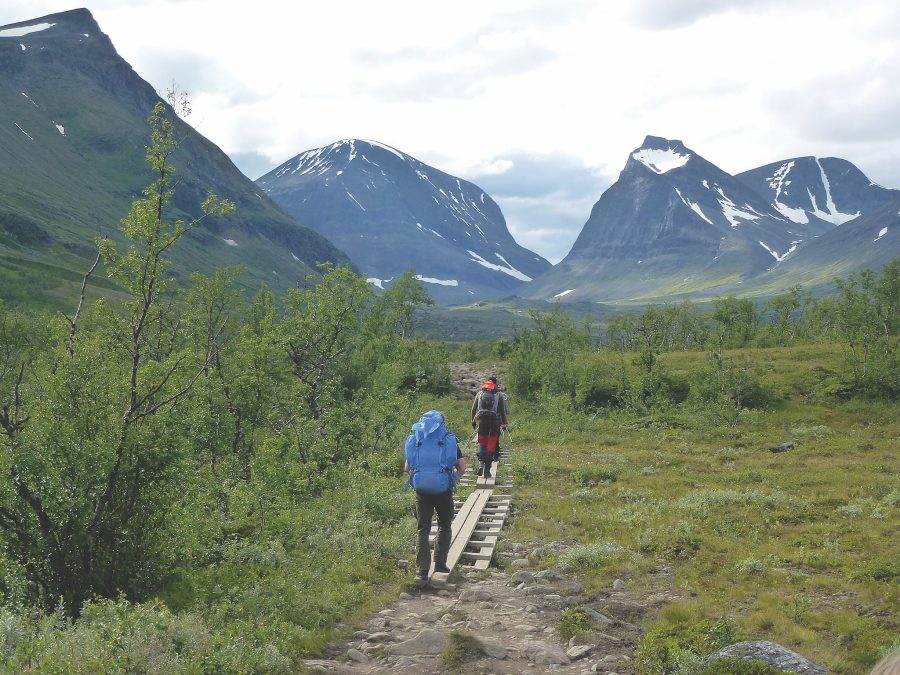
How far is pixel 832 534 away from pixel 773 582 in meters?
4.48

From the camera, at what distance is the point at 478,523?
1678 cm

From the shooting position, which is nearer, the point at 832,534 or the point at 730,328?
the point at 832,534

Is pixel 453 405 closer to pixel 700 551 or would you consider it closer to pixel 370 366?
pixel 370 366

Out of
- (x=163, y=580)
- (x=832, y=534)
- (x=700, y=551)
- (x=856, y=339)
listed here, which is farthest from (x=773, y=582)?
(x=856, y=339)

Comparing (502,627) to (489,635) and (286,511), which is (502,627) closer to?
(489,635)

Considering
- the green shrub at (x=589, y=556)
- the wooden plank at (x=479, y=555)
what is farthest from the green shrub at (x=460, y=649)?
the wooden plank at (x=479, y=555)

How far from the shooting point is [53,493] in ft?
31.8

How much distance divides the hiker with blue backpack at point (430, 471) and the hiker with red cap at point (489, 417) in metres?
8.32

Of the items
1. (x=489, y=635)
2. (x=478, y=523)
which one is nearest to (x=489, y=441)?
(x=478, y=523)

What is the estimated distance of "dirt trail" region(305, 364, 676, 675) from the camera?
8.98 meters

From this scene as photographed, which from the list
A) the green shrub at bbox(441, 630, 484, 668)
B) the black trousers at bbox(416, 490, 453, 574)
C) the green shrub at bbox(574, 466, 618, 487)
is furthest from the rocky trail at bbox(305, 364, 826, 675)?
the green shrub at bbox(574, 466, 618, 487)

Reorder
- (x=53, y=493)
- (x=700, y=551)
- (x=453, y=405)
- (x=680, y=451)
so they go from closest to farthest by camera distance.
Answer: (x=53, y=493) → (x=700, y=551) → (x=680, y=451) → (x=453, y=405)

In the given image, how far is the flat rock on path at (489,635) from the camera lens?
893 cm

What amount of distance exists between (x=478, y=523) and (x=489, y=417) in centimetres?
460
